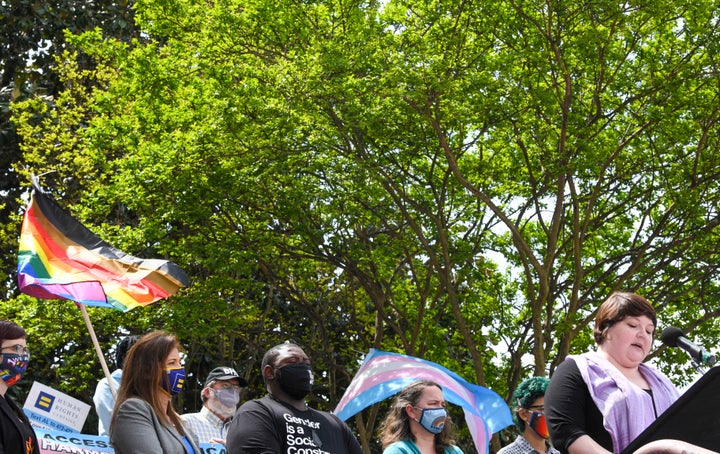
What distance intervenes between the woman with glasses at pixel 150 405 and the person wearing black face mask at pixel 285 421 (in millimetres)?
332

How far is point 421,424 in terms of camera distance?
253 inches

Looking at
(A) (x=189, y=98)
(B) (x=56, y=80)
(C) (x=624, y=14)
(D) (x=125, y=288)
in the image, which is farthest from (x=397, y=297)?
(D) (x=125, y=288)

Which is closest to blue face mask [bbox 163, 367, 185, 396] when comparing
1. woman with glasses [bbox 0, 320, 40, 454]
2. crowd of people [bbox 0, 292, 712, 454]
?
crowd of people [bbox 0, 292, 712, 454]

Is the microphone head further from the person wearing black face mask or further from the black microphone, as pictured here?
the person wearing black face mask

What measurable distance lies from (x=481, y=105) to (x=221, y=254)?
17.3 ft

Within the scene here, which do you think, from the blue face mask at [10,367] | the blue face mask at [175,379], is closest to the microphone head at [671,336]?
the blue face mask at [175,379]

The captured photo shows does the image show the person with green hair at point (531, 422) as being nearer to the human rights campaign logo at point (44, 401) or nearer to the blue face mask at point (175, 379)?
the blue face mask at point (175, 379)

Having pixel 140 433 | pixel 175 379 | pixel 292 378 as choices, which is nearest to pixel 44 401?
pixel 175 379

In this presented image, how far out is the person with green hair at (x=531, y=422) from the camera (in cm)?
666

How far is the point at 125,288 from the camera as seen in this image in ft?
26.3

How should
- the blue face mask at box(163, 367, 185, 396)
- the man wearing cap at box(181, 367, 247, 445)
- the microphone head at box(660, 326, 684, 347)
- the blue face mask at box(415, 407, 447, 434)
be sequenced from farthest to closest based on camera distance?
1. the man wearing cap at box(181, 367, 247, 445)
2. the blue face mask at box(415, 407, 447, 434)
3. the blue face mask at box(163, 367, 185, 396)
4. the microphone head at box(660, 326, 684, 347)

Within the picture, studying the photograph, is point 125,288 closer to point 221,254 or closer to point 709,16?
point 221,254

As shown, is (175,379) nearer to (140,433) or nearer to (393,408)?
(140,433)

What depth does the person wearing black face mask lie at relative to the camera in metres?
5.41
